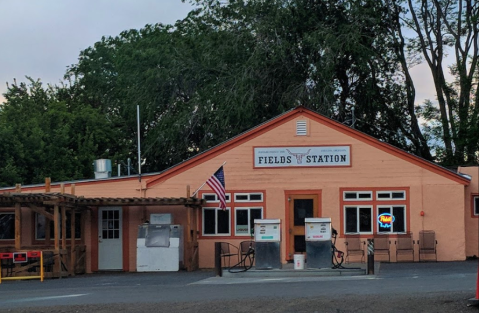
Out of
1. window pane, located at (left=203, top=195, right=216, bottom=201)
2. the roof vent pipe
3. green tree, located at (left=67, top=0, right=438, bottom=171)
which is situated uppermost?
green tree, located at (left=67, top=0, right=438, bottom=171)

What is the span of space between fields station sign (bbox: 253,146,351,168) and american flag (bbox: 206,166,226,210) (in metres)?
2.16

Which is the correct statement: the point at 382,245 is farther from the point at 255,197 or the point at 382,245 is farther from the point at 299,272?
the point at 299,272

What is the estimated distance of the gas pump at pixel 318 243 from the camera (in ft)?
74.8

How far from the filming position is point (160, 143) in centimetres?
3894

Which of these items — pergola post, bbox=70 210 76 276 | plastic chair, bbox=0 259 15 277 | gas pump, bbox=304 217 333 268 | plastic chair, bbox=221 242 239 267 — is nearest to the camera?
gas pump, bbox=304 217 333 268

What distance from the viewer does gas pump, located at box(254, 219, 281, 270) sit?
2305 centimetres

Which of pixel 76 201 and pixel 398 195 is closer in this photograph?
pixel 76 201

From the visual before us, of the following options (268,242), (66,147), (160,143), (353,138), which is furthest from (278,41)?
(268,242)

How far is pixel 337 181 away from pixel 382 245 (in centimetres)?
243

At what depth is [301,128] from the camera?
2795cm

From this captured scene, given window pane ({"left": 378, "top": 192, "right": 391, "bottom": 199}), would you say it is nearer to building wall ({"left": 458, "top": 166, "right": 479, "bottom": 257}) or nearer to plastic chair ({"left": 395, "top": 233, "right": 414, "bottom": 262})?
plastic chair ({"left": 395, "top": 233, "right": 414, "bottom": 262})

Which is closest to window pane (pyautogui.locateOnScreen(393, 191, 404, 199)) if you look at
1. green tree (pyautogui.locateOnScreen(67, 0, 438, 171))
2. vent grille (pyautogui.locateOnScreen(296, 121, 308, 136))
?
vent grille (pyautogui.locateOnScreen(296, 121, 308, 136))

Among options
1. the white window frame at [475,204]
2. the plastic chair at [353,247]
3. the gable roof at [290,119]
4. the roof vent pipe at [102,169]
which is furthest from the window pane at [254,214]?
the white window frame at [475,204]

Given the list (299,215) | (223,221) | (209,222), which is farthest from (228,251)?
(299,215)
